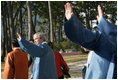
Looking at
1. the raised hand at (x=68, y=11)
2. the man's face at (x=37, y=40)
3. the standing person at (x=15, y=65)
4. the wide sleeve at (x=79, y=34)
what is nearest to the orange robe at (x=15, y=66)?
the standing person at (x=15, y=65)

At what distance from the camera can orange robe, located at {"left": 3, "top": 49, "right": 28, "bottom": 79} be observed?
5.77 meters

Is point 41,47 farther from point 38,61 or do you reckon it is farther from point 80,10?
point 80,10

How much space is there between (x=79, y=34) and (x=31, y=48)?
6.79 ft

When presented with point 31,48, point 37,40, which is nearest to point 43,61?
point 37,40

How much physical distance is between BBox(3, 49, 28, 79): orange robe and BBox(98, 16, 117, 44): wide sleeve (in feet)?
11.0

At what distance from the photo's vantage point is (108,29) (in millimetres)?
2756

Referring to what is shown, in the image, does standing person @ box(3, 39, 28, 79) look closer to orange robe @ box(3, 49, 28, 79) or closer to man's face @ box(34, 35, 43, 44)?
orange robe @ box(3, 49, 28, 79)

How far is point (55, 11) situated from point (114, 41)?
106ft

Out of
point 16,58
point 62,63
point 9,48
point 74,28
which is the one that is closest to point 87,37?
point 74,28

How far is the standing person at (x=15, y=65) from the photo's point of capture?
577 centimetres

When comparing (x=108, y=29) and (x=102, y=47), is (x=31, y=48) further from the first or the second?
(x=108, y=29)

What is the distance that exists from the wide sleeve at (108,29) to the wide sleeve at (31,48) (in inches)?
76.8

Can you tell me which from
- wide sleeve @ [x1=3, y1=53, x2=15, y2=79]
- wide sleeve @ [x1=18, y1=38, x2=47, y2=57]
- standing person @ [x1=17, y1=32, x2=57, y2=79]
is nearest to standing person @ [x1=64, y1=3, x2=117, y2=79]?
wide sleeve @ [x1=18, y1=38, x2=47, y2=57]

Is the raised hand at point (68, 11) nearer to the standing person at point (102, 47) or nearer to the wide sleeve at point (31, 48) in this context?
the standing person at point (102, 47)
